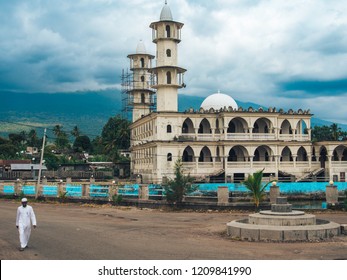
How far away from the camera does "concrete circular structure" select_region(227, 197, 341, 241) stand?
13594mm

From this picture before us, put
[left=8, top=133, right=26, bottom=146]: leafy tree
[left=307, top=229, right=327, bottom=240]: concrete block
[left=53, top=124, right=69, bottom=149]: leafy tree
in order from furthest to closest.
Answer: [left=8, top=133, right=26, bottom=146]: leafy tree → [left=53, top=124, right=69, bottom=149]: leafy tree → [left=307, top=229, right=327, bottom=240]: concrete block

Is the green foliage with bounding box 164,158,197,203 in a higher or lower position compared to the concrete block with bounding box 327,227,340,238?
higher

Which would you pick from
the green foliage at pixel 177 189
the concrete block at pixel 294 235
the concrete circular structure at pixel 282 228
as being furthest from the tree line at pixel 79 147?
the concrete block at pixel 294 235

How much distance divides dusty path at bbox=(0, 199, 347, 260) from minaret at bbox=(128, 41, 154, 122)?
136 feet

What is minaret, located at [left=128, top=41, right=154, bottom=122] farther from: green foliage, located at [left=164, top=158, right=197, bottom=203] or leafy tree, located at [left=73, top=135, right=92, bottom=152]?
leafy tree, located at [left=73, top=135, right=92, bottom=152]

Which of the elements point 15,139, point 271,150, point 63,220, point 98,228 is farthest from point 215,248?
point 15,139

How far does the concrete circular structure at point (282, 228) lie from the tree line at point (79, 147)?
50.1 meters

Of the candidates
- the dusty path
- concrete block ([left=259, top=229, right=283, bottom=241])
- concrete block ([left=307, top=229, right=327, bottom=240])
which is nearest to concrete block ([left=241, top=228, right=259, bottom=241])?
concrete block ([left=259, top=229, right=283, bottom=241])

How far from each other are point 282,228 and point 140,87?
1918 inches

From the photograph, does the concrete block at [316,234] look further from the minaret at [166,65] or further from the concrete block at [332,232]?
the minaret at [166,65]

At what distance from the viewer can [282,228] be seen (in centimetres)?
1380

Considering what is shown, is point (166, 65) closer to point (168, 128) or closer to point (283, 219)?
point (168, 128)

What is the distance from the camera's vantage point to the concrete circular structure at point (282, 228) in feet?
44.6

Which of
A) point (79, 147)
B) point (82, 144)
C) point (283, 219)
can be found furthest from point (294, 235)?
point (82, 144)
